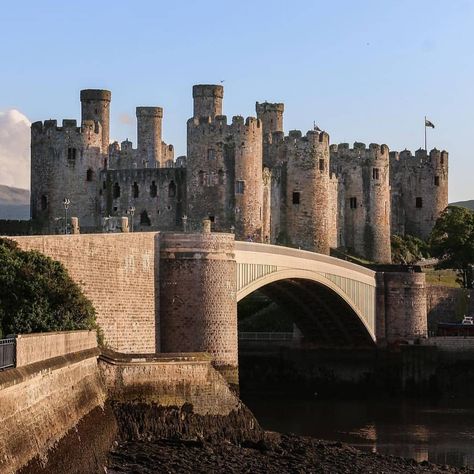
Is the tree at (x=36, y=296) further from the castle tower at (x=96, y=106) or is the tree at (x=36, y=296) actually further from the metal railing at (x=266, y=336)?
the castle tower at (x=96, y=106)

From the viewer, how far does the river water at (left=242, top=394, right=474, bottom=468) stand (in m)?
48.1

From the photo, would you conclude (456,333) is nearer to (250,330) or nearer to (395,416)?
(250,330)

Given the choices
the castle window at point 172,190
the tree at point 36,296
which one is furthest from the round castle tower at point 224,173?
the tree at point 36,296

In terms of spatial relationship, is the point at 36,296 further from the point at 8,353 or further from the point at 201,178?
the point at 201,178

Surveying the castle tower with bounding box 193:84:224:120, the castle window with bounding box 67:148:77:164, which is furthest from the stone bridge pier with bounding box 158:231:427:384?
the castle tower with bounding box 193:84:224:120

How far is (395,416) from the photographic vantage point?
58.7 metres

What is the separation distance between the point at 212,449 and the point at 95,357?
395 cm

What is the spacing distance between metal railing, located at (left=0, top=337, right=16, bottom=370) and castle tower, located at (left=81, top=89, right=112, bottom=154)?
5718 cm

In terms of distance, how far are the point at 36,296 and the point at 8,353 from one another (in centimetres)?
1272

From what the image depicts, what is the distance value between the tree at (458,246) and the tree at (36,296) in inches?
2002

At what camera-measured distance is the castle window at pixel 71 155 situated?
74056 millimetres

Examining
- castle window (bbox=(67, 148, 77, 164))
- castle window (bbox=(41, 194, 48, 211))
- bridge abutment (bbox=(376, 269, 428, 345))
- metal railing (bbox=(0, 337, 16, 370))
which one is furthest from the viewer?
castle window (bbox=(67, 148, 77, 164))

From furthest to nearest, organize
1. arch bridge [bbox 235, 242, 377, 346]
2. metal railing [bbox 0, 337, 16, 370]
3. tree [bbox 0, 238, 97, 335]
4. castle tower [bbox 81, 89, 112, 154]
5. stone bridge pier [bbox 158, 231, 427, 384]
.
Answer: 1. castle tower [bbox 81, 89, 112, 154]
2. arch bridge [bbox 235, 242, 377, 346]
3. stone bridge pier [bbox 158, 231, 427, 384]
4. tree [bbox 0, 238, 97, 335]
5. metal railing [bbox 0, 337, 16, 370]

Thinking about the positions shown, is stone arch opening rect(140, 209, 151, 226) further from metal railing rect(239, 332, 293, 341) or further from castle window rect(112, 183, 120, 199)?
metal railing rect(239, 332, 293, 341)
